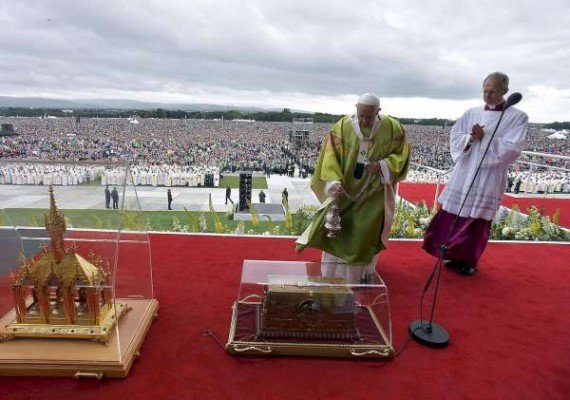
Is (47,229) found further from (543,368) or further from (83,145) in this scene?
(83,145)

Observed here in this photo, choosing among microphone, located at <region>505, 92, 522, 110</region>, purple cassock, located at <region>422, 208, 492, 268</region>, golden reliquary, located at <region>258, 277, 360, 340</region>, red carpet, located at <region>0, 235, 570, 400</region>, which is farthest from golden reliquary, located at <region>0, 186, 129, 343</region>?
purple cassock, located at <region>422, 208, 492, 268</region>

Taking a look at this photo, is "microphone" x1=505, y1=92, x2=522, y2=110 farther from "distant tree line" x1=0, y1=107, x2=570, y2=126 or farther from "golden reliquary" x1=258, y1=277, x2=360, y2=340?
"distant tree line" x1=0, y1=107, x2=570, y2=126

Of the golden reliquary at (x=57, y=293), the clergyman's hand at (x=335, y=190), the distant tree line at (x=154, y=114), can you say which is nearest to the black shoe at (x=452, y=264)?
the clergyman's hand at (x=335, y=190)

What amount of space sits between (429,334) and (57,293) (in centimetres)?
296

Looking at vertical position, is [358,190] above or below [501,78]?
below

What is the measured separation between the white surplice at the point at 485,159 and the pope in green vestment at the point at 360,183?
1064 millimetres

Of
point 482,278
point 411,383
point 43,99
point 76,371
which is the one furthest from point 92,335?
point 43,99

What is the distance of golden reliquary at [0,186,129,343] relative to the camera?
285 cm

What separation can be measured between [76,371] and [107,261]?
78 centimetres

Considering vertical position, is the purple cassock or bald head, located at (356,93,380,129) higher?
bald head, located at (356,93,380,129)

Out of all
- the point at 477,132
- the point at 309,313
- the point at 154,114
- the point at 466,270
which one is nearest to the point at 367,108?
the point at 477,132

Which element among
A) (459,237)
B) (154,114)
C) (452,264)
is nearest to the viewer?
(459,237)

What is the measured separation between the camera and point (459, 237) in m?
4.70

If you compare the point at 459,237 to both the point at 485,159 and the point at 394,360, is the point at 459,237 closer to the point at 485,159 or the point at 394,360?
the point at 485,159
